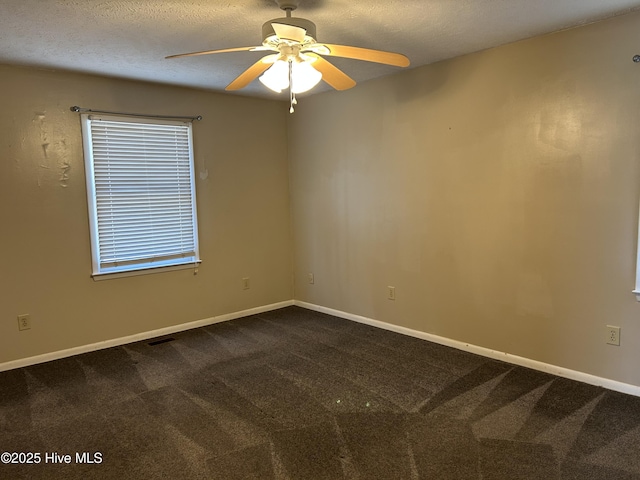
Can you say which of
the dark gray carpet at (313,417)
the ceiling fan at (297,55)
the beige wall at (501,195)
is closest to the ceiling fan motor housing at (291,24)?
the ceiling fan at (297,55)

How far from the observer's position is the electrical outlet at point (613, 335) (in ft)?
9.05

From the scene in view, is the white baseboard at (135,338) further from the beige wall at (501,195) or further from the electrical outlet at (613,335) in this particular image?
the electrical outlet at (613,335)

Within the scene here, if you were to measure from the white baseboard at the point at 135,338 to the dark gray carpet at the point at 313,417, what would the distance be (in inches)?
3.4

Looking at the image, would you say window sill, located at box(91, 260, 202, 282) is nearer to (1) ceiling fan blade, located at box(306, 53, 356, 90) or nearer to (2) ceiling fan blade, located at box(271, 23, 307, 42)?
(1) ceiling fan blade, located at box(306, 53, 356, 90)

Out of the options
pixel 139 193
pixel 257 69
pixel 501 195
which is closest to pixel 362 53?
pixel 257 69

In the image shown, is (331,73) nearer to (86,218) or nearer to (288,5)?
(288,5)

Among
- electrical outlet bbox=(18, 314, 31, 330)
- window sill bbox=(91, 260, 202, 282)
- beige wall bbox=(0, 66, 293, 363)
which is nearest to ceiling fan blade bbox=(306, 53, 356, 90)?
Result: beige wall bbox=(0, 66, 293, 363)

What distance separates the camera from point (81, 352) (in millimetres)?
3691

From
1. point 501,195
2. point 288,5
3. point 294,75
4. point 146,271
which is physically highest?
point 288,5

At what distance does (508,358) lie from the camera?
3285 mm

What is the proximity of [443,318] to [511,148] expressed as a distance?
57.4 inches

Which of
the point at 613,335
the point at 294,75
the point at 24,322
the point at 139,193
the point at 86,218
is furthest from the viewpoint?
the point at 139,193

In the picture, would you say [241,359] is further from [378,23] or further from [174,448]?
[378,23]

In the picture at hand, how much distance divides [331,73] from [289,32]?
56 cm
